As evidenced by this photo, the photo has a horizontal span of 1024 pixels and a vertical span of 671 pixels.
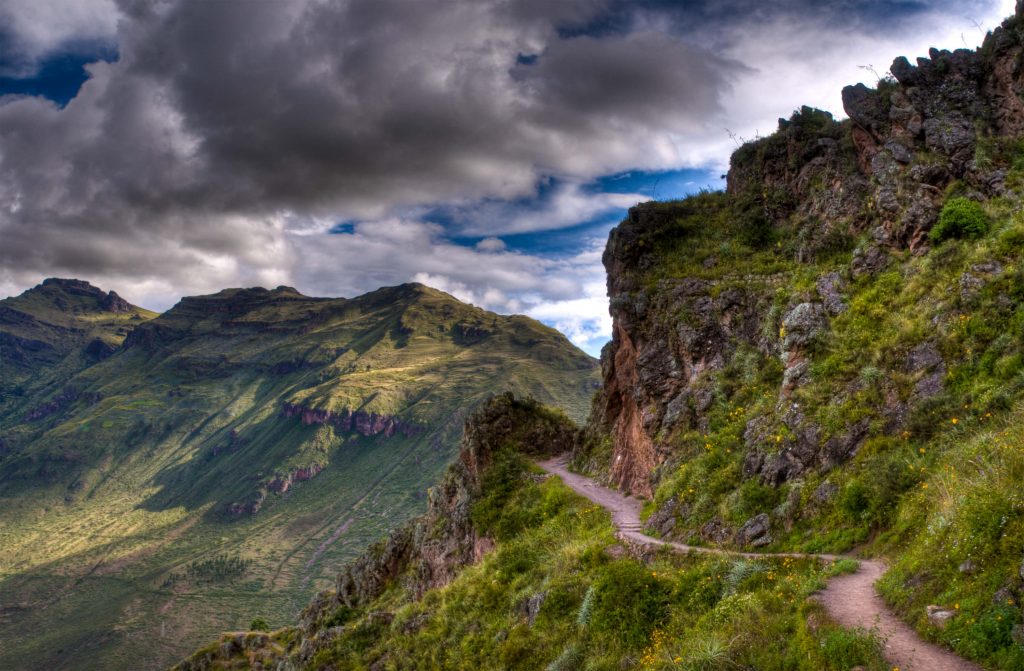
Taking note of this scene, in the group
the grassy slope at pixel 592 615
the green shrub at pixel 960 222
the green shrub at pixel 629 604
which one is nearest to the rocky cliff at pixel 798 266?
the green shrub at pixel 960 222

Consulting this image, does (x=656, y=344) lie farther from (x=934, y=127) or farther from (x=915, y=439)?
(x=915, y=439)

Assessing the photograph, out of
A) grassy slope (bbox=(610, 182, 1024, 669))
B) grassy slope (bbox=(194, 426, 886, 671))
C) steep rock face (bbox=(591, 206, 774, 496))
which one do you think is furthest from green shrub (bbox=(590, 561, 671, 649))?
steep rock face (bbox=(591, 206, 774, 496))

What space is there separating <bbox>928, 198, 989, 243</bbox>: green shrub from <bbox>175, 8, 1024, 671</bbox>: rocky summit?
8cm

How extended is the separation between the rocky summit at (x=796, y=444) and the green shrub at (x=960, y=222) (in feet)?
0.26

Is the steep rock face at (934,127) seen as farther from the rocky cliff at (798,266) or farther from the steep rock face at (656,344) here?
the steep rock face at (656,344)

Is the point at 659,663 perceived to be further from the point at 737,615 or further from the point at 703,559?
the point at 703,559

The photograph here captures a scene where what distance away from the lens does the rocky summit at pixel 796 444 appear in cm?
957

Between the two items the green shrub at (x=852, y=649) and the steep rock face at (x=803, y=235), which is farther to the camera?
the steep rock face at (x=803, y=235)

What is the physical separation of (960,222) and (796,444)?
402 inches

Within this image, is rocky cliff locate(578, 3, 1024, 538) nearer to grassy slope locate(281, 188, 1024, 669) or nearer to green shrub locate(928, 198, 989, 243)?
grassy slope locate(281, 188, 1024, 669)

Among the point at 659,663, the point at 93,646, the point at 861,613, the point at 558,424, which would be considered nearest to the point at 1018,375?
the point at 861,613

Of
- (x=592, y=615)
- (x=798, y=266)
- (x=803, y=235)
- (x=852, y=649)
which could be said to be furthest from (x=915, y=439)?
(x=803, y=235)

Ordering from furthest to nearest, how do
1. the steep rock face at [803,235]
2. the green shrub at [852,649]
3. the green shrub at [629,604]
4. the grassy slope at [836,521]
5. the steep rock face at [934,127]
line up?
the steep rock face at [934,127]
the steep rock face at [803,235]
the green shrub at [629,604]
the grassy slope at [836,521]
the green shrub at [852,649]

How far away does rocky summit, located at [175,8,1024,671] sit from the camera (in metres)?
9.57
